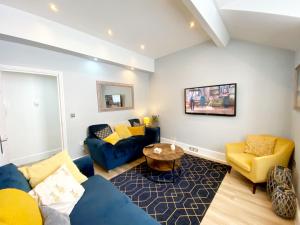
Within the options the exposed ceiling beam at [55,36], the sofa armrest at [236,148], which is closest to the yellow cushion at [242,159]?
the sofa armrest at [236,148]

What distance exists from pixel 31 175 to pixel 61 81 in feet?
6.82

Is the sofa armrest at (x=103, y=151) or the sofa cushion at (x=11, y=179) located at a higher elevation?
the sofa cushion at (x=11, y=179)

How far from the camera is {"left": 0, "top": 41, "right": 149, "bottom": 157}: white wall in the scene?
2.52 metres

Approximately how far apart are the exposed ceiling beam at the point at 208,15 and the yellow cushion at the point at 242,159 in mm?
2101

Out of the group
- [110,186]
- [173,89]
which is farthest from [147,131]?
[110,186]

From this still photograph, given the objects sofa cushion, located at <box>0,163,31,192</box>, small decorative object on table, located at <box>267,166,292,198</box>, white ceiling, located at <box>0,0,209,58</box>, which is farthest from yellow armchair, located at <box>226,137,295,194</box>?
sofa cushion, located at <box>0,163,31,192</box>

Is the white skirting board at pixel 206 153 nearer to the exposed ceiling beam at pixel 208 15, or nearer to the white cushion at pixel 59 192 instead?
the exposed ceiling beam at pixel 208 15

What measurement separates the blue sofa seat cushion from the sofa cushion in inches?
20.5

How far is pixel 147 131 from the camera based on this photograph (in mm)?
3869

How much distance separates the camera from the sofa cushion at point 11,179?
1.21m

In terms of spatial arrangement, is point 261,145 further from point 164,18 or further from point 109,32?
point 109,32

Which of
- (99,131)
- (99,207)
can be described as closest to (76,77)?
(99,131)

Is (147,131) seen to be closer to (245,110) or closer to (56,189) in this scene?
(245,110)

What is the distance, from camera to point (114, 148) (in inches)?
116
